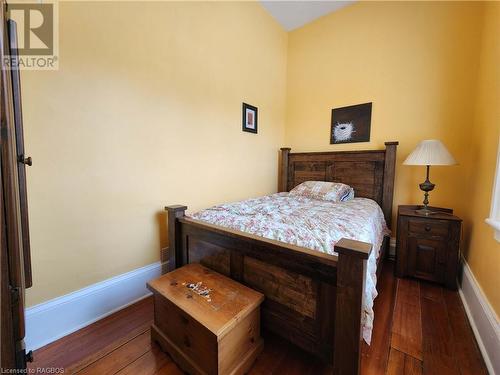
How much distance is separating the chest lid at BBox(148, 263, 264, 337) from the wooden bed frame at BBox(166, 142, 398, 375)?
4.8 inches

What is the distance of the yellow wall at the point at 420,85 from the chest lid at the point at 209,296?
1.65 meters

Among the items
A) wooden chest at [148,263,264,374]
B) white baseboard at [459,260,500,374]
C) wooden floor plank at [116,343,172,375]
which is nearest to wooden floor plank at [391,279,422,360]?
white baseboard at [459,260,500,374]

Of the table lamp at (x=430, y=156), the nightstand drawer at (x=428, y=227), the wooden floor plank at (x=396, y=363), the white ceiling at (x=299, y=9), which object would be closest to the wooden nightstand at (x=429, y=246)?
the nightstand drawer at (x=428, y=227)

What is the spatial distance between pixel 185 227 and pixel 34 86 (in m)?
1.20

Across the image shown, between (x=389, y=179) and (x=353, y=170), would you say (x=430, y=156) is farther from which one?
(x=353, y=170)

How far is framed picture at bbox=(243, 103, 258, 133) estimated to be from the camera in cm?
268

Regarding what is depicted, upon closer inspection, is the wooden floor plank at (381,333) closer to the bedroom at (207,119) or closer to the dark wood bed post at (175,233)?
the bedroom at (207,119)

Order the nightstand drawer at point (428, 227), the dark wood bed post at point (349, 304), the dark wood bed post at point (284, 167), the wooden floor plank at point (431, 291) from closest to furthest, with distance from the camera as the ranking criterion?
the dark wood bed post at point (349, 304)
the wooden floor plank at point (431, 291)
the nightstand drawer at point (428, 227)
the dark wood bed post at point (284, 167)

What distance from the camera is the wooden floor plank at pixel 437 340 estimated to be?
1.14 meters

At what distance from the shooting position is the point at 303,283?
108cm

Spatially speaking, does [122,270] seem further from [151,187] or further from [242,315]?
[242,315]

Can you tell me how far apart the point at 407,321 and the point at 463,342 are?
0.28m

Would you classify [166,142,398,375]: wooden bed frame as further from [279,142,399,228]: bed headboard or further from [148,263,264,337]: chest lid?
[279,142,399,228]: bed headboard

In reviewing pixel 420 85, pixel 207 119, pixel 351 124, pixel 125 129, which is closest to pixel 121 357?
pixel 125 129
